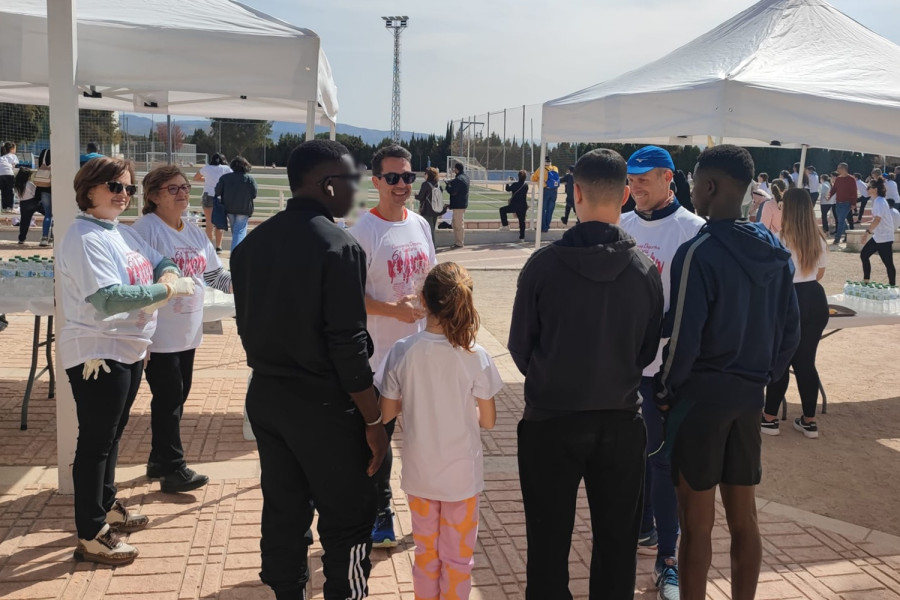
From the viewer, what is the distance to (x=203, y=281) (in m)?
4.36

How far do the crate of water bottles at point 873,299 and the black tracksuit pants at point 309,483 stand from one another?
18.4ft

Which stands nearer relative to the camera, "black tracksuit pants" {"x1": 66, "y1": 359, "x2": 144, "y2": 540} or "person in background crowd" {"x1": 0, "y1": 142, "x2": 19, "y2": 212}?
"black tracksuit pants" {"x1": 66, "y1": 359, "x2": 144, "y2": 540}

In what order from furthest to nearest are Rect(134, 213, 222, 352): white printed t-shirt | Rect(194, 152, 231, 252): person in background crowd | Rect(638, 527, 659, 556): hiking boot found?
Rect(194, 152, 231, 252): person in background crowd, Rect(134, 213, 222, 352): white printed t-shirt, Rect(638, 527, 659, 556): hiking boot

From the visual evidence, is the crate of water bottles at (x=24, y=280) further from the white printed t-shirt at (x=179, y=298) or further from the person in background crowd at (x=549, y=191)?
the person in background crowd at (x=549, y=191)

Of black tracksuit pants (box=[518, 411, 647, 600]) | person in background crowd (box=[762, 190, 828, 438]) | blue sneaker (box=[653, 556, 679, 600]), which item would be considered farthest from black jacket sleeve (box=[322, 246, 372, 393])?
person in background crowd (box=[762, 190, 828, 438])

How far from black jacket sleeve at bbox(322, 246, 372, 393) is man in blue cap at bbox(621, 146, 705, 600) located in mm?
1467

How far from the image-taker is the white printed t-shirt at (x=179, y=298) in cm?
416

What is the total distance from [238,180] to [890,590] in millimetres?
11563

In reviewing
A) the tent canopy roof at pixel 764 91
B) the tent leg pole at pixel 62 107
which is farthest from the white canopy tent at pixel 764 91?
the tent leg pole at pixel 62 107

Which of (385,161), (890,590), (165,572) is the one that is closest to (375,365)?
(385,161)

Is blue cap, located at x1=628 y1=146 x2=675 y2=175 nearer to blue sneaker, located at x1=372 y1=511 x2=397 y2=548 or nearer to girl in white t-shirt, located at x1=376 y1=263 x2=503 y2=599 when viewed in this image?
girl in white t-shirt, located at x1=376 y1=263 x2=503 y2=599

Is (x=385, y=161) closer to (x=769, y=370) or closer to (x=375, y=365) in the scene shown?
(x=375, y=365)

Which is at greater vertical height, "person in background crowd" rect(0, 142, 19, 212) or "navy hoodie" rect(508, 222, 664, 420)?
"person in background crowd" rect(0, 142, 19, 212)

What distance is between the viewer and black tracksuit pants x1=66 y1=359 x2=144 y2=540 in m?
3.37
